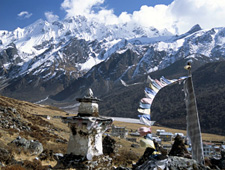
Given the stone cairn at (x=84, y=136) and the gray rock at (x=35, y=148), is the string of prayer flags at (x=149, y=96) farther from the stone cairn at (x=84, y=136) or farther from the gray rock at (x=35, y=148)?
the gray rock at (x=35, y=148)

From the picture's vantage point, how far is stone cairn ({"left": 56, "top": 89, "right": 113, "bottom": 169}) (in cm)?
726

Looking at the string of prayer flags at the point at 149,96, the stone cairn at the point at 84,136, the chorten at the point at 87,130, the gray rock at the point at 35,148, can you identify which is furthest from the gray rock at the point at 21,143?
the string of prayer flags at the point at 149,96

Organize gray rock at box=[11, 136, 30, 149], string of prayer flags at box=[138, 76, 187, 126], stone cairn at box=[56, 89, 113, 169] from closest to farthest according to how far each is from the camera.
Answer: string of prayer flags at box=[138, 76, 187, 126] → stone cairn at box=[56, 89, 113, 169] → gray rock at box=[11, 136, 30, 149]

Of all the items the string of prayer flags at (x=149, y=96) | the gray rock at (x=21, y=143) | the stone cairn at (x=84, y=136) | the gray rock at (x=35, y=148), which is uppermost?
the string of prayer flags at (x=149, y=96)

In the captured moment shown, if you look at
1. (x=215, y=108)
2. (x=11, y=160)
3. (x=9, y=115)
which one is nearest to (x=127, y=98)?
(x=215, y=108)

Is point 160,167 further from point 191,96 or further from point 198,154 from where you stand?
point 191,96

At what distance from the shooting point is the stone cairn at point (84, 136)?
7.26 meters

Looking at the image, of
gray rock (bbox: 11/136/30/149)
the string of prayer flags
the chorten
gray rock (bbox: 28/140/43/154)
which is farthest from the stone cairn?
gray rock (bbox: 11/136/30/149)

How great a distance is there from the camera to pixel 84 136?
7.35 meters

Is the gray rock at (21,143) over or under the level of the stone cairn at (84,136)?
under

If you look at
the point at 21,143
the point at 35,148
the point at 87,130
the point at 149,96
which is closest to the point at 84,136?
the point at 87,130

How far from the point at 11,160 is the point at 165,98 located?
145596 millimetres

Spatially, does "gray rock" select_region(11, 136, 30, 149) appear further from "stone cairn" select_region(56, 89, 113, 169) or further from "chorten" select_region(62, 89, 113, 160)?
"chorten" select_region(62, 89, 113, 160)

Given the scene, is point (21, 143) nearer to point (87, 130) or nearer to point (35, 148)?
point (35, 148)
